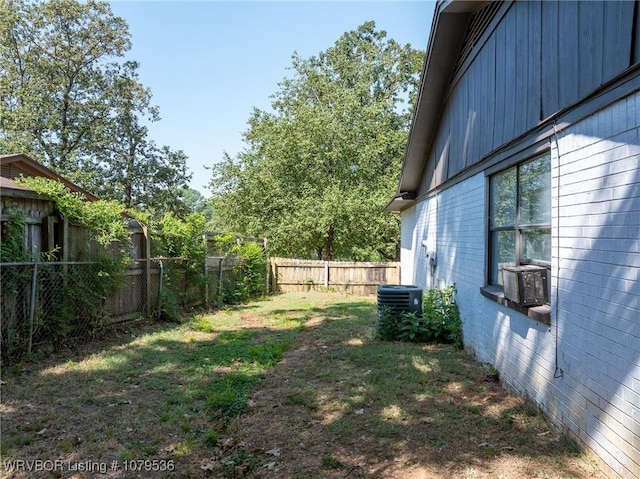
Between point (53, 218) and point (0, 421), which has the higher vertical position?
point (53, 218)

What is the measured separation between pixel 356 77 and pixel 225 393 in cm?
2368

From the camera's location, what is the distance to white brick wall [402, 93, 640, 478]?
8.48ft

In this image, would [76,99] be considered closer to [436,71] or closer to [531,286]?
[436,71]

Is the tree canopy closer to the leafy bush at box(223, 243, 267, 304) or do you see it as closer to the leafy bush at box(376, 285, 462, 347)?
the leafy bush at box(223, 243, 267, 304)

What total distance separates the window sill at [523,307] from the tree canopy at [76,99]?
864 inches

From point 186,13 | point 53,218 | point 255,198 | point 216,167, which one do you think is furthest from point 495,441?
point 216,167

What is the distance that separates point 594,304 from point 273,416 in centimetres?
287

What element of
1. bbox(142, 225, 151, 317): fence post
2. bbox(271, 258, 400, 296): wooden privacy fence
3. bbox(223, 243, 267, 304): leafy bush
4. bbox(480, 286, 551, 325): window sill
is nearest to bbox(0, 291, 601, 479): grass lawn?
bbox(480, 286, 551, 325): window sill

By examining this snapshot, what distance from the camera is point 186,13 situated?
8.25 m

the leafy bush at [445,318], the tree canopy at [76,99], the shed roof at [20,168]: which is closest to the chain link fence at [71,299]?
the shed roof at [20,168]

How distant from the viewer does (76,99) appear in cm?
2227

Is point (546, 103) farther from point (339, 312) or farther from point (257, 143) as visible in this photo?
point (257, 143)

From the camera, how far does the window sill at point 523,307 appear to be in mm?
3637

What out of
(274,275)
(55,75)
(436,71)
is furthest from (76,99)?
(436,71)
